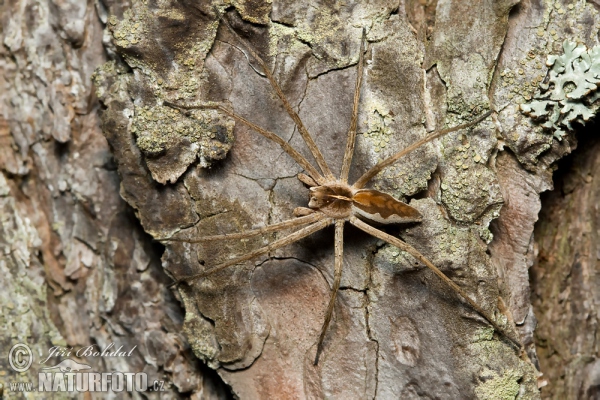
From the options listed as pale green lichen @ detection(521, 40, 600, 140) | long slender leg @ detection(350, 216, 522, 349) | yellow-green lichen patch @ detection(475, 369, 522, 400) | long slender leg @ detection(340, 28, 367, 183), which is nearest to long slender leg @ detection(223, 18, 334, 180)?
long slender leg @ detection(340, 28, 367, 183)

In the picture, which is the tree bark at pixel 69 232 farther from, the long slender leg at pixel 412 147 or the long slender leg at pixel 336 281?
the long slender leg at pixel 412 147

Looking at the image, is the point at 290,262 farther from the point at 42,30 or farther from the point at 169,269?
the point at 42,30

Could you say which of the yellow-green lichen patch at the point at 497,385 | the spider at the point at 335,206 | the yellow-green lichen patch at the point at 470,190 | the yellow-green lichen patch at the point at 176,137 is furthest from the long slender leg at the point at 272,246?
the yellow-green lichen patch at the point at 497,385

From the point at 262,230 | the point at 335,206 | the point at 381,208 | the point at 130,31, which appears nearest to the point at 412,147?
the point at 381,208

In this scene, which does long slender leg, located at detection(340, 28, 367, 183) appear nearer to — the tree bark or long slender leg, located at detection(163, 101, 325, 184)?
long slender leg, located at detection(163, 101, 325, 184)

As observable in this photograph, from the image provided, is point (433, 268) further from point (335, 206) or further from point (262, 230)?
point (262, 230)

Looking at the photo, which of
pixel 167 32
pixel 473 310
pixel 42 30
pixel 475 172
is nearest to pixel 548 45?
pixel 475 172

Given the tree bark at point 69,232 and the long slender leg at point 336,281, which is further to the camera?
the tree bark at point 69,232
